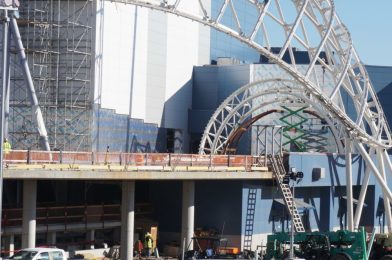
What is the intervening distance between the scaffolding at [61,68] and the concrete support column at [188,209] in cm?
884

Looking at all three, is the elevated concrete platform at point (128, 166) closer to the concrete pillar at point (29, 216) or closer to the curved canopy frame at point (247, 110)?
the concrete pillar at point (29, 216)

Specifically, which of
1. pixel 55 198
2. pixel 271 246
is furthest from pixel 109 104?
pixel 271 246

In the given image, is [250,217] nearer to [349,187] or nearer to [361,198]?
[349,187]

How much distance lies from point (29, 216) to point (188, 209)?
1169cm

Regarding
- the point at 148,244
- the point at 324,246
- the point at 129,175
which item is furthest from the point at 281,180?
the point at 129,175

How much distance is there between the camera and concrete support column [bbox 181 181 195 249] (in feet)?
166

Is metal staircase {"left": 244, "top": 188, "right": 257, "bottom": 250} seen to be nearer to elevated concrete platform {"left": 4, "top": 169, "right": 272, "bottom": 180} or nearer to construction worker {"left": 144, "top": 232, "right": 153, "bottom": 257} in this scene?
elevated concrete platform {"left": 4, "top": 169, "right": 272, "bottom": 180}

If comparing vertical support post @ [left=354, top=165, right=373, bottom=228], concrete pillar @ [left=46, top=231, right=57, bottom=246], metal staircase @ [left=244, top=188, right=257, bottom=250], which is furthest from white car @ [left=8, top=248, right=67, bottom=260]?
vertical support post @ [left=354, top=165, right=373, bottom=228]

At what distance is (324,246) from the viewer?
1770 inches

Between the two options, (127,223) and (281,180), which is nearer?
(127,223)

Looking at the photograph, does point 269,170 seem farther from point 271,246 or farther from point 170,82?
point 170,82

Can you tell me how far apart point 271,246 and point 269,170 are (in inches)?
373

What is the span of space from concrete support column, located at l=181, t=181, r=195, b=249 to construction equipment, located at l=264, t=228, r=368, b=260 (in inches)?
238

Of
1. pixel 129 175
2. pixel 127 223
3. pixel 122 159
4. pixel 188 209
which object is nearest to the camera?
pixel 129 175
